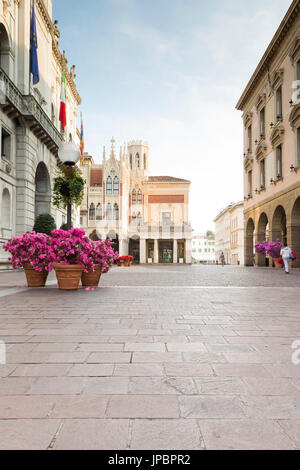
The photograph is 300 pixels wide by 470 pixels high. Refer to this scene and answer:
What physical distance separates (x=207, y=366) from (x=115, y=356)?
0.88 meters

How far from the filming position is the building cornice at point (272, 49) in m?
21.9

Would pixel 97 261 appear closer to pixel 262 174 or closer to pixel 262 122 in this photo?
pixel 262 174

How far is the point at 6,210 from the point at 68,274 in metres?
12.2

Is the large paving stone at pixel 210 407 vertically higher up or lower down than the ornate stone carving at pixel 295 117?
lower down

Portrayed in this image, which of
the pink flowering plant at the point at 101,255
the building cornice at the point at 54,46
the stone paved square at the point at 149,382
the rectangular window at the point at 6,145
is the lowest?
the stone paved square at the point at 149,382

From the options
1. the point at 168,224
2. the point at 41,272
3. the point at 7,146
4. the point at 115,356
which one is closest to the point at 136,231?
the point at 168,224

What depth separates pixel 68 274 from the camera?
8.94 m

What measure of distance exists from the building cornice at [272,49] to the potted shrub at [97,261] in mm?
20459

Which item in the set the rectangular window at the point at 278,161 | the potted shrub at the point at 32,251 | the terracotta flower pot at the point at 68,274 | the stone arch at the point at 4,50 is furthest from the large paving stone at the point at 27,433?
the rectangular window at the point at 278,161

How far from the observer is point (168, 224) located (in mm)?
54469

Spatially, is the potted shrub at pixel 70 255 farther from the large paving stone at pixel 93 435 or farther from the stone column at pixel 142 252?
the stone column at pixel 142 252

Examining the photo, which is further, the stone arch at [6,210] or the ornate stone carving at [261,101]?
the ornate stone carving at [261,101]

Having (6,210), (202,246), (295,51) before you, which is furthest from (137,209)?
(202,246)

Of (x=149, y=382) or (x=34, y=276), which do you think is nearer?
(x=149, y=382)
